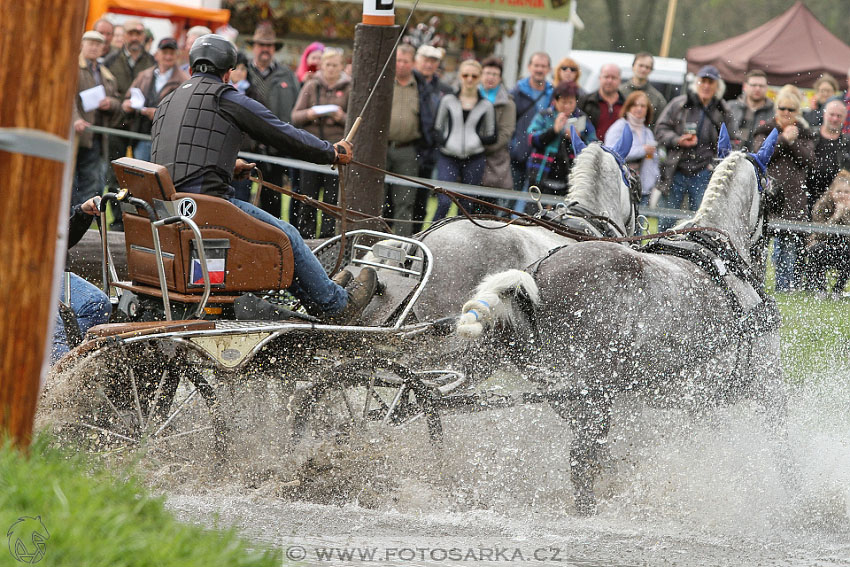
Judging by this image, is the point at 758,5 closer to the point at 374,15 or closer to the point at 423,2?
the point at 423,2

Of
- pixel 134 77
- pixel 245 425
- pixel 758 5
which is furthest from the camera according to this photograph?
pixel 758 5

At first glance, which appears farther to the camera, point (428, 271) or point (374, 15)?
point (374, 15)

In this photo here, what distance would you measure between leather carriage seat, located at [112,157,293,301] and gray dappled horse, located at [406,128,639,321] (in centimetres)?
86

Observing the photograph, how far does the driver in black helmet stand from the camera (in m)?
4.90

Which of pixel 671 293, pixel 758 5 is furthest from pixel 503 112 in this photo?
pixel 758 5

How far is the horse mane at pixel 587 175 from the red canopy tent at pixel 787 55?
13.8 meters

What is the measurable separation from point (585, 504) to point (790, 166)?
640cm

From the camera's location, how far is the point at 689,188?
11000 millimetres

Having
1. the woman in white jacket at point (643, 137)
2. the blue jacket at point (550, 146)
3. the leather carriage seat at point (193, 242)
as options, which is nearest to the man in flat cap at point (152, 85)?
Answer: the blue jacket at point (550, 146)

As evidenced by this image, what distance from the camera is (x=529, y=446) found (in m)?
5.15

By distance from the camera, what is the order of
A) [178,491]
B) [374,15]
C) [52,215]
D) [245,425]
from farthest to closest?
[374,15], [245,425], [178,491], [52,215]

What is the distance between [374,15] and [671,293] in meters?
2.84

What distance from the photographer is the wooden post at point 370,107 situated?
6.81m

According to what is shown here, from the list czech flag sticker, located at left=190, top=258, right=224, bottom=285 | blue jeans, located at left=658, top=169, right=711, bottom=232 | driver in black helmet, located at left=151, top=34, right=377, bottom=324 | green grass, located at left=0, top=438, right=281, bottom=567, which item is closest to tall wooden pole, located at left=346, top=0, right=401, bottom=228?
driver in black helmet, located at left=151, top=34, right=377, bottom=324
